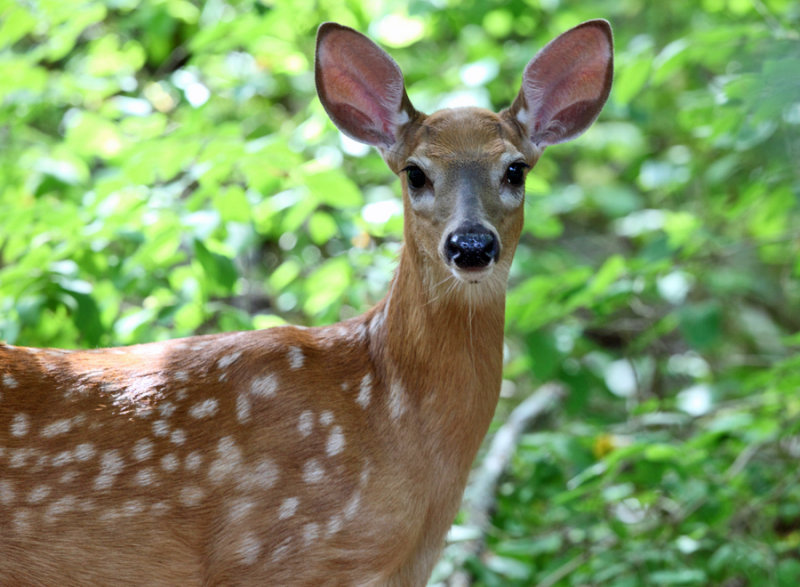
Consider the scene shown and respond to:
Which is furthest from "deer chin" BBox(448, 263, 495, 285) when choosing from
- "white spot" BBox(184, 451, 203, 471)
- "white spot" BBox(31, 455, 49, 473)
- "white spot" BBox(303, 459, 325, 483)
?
"white spot" BBox(31, 455, 49, 473)

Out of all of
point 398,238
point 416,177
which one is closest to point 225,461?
point 416,177

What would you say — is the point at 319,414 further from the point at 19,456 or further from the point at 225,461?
the point at 19,456

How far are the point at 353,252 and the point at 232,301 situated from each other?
4.69 ft

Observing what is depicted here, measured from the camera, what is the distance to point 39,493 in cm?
249

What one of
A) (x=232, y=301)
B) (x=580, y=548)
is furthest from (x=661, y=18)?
(x=580, y=548)

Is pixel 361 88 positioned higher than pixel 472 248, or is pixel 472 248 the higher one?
pixel 361 88

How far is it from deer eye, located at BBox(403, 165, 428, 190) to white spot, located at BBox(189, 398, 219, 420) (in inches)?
35.0

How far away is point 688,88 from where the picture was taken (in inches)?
331

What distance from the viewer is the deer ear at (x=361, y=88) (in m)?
3.04

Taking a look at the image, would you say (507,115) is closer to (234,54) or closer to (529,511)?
(529,511)

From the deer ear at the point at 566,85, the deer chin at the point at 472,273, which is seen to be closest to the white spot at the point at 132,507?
the deer chin at the point at 472,273

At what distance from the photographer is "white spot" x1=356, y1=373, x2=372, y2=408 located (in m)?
2.76

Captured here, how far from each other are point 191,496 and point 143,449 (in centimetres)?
19

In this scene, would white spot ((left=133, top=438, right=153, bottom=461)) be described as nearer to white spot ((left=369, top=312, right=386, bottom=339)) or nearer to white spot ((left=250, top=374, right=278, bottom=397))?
white spot ((left=250, top=374, right=278, bottom=397))
